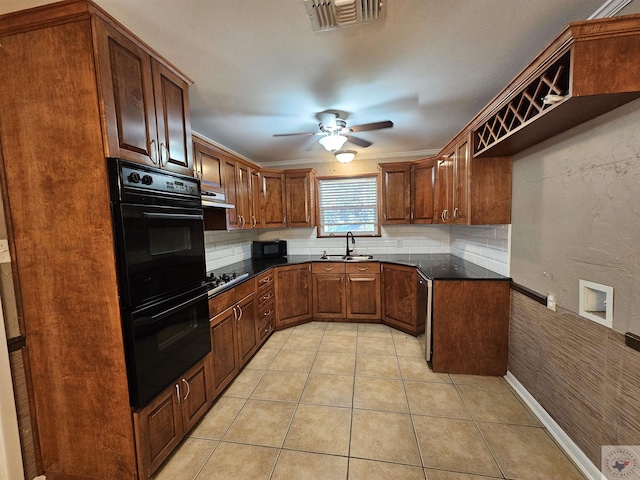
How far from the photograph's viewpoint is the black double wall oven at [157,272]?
4.09ft

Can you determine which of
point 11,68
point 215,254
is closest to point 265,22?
point 11,68

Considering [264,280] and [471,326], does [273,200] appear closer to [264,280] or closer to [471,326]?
→ [264,280]

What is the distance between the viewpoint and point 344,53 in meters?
1.58

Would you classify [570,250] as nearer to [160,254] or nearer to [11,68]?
[160,254]

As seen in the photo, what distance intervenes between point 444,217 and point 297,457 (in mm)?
2705

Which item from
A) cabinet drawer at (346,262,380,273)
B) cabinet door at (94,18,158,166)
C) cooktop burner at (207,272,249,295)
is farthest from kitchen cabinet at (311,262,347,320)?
cabinet door at (94,18,158,166)

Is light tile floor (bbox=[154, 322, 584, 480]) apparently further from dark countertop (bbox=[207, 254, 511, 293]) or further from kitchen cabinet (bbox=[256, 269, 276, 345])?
dark countertop (bbox=[207, 254, 511, 293])

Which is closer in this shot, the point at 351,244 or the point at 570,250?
the point at 570,250

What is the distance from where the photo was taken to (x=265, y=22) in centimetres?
134

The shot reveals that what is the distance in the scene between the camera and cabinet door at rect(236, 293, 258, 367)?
242cm

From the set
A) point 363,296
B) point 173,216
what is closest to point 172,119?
point 173,216

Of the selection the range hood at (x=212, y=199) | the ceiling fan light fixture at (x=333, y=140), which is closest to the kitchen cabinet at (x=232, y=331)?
the range hood at (x=212, y=199)

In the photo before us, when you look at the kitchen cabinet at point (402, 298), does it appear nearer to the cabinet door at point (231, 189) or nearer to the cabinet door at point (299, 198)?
the cabinet door at point (299, 198)

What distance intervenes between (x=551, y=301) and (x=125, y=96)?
2.79 metres
